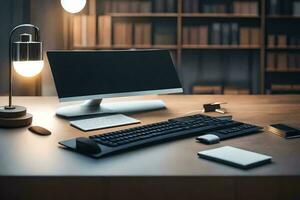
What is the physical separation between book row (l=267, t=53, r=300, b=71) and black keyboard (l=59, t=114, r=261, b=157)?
3.22 metres

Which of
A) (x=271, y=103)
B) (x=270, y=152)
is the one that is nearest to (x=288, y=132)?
(x=270, y=152)

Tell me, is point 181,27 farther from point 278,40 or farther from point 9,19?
point 9,19

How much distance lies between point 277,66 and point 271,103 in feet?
8.97

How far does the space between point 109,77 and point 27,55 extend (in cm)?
44

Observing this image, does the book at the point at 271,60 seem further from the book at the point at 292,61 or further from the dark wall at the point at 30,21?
the dark wall at the point at 30,21

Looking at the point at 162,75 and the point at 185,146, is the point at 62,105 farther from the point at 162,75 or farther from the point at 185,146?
the point at 185,146

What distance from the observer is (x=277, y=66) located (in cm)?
512

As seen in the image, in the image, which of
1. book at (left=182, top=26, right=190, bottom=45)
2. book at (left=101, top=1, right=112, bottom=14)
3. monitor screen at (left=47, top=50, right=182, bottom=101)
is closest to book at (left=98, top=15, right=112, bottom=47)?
book at (left=101, top=1, right=112, bottom=14)

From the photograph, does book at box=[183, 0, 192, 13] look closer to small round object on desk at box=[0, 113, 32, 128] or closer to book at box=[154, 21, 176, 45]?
book at box=[154, 21, 176, 45]

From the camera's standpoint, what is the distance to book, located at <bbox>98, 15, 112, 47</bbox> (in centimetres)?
489

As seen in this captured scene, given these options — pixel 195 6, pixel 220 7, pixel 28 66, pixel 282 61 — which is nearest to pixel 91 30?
pixel 195 6

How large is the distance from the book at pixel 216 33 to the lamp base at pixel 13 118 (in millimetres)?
3365

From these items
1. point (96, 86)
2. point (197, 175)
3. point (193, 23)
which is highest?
point (193, 23)

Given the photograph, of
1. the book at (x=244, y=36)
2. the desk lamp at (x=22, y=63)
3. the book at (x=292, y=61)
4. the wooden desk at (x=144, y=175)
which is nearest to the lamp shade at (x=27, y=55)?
the desk lamp at (x=22, y=63)
